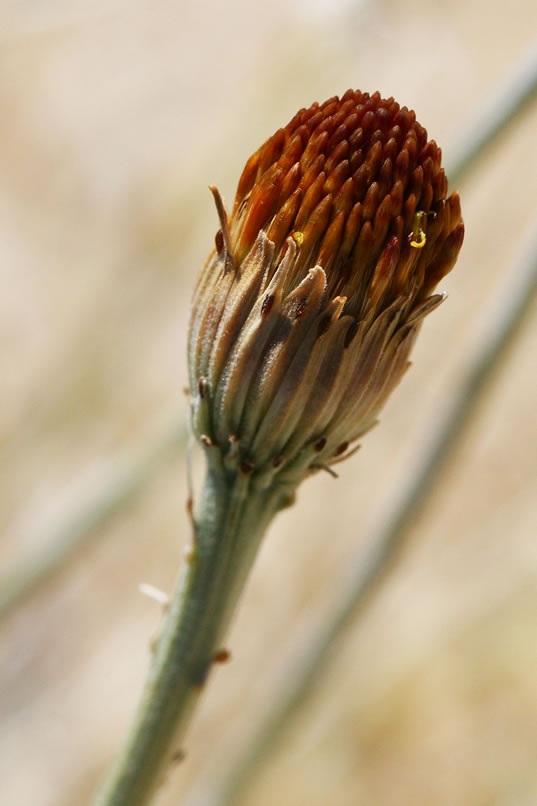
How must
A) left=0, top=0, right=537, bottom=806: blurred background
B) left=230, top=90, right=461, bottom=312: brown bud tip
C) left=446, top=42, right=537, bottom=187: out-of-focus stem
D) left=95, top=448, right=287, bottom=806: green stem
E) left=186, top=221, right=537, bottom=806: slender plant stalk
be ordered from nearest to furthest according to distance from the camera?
left=230, top=90, right=461, bottom=312: brown bud tip → left=95, top=448, right=287, bottom=806: green stem → left=446, top=42, right=537, bottom=187: out-of-focus stem → left=186, top=221, right=537, bottom=806: slender plant stalk → left=0, top=0, right=537, bottom=806: blurred background

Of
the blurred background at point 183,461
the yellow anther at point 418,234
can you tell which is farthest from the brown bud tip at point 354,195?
the blurred background at point 183,461

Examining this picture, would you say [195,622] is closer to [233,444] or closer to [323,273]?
[233,444]

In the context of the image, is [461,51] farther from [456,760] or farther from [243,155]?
[456,760]

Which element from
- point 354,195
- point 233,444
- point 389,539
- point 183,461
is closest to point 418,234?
point 354,195

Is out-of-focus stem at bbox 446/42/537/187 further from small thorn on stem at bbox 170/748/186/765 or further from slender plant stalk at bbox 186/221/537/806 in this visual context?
small thorn on stem at bbox 170/748/186/765

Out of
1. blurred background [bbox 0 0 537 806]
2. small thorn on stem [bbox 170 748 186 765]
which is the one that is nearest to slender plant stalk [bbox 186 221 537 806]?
blurred background [bbox 0 0 537 806]

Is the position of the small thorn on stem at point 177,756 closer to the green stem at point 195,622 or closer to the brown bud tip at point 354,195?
the green stem at point 195,622
